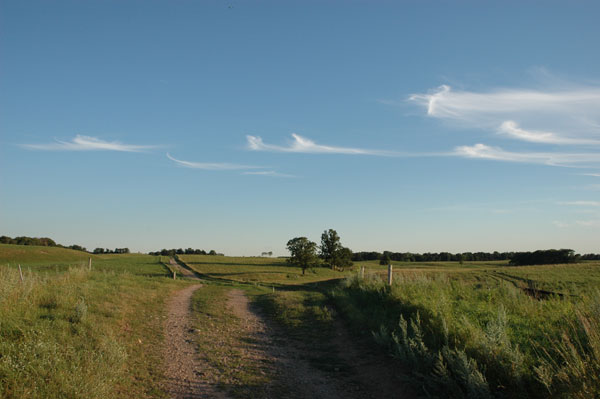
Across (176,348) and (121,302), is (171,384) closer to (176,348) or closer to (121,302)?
(176,348)

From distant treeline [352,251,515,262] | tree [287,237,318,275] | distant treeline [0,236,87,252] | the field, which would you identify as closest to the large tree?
tree [287,237,318,275]

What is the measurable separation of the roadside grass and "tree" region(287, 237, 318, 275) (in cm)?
4990

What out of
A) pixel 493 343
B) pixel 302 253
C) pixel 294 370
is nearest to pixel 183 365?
pixel 294 370

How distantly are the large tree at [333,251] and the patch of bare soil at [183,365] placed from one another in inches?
2443

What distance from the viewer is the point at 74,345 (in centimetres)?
791

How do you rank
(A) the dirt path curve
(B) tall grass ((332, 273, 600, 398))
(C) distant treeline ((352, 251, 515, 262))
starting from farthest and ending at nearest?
1. (C) distant treeline ((352, 251, 515, 262))
2. (A) the dirt path curve
3. (B) tall grass ((332, 273, 600, 398))

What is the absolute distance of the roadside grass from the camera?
19.6 ft

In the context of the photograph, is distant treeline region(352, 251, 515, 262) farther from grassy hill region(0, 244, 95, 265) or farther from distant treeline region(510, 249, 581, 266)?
grassy hill region(0, 244, 95, 265)

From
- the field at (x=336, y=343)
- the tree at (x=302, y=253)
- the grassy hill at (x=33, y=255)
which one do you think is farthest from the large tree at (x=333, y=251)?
the field at (x=336, y=343)

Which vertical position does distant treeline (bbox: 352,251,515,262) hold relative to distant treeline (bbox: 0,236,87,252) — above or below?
below

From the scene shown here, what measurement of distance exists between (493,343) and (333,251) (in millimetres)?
69003

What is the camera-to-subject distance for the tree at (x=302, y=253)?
63469 mm

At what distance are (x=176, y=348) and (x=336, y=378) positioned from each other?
15.7 feet

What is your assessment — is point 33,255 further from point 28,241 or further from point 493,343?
point 493,343
